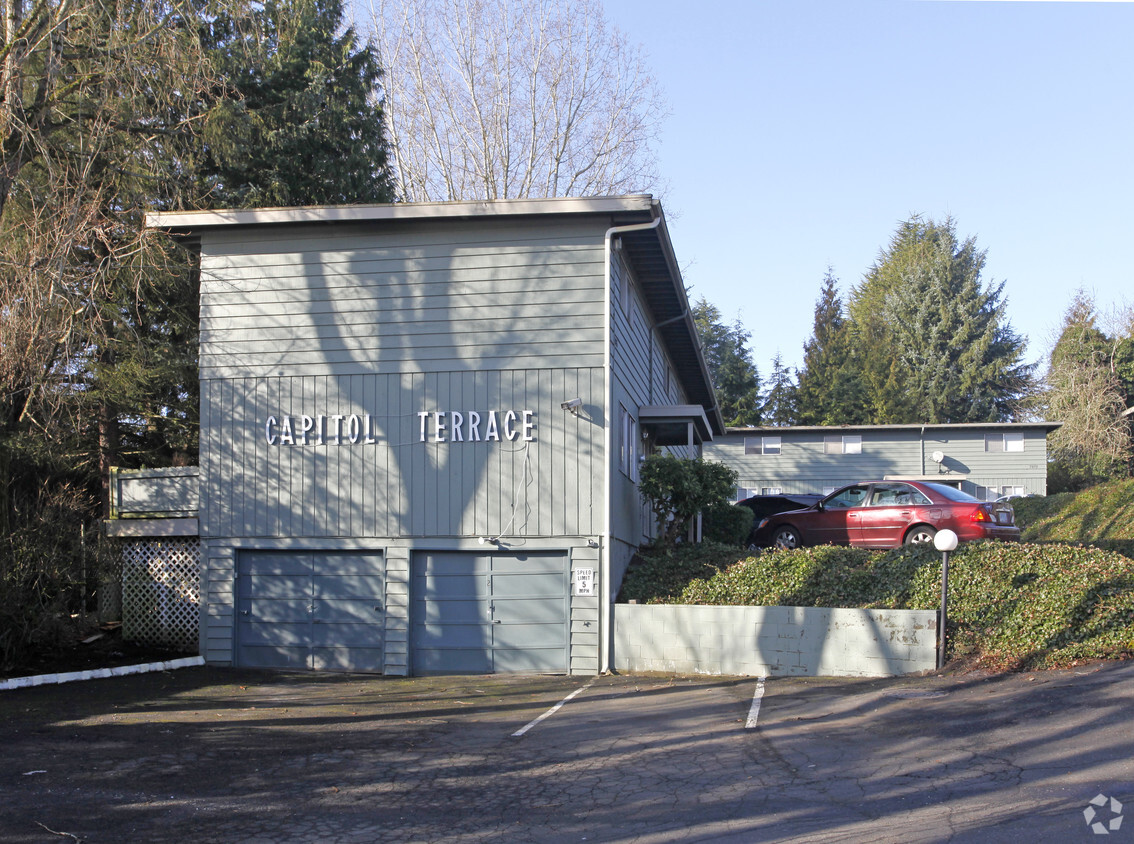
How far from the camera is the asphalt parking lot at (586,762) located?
673 cm

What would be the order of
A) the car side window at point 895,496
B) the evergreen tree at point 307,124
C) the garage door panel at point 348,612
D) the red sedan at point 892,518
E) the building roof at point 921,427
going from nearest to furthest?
the garage door panel at point 348,612 < the red sedan at point 892,518 < the car side window at point 895,496 < the evergreen tree at point 307,124 < the building roof at point 921,427

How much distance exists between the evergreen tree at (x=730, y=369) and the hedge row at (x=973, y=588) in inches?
1358

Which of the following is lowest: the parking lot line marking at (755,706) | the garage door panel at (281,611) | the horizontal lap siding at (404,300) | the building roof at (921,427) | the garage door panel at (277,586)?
the parking lot line marking at (755,706)

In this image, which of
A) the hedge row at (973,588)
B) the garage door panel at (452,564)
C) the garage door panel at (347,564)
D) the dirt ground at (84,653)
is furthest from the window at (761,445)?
the dirt ground at (84,653)

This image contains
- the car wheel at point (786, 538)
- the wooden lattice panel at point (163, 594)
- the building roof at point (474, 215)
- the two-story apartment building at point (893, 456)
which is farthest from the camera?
the two-story apartment building at point (893, 456)

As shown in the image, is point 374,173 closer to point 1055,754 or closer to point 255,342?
point 255,342

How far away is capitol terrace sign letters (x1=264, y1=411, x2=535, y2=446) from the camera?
1462 cm

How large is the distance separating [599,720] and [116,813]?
198 inches

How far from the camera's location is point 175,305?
762 inches

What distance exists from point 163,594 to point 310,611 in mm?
2740

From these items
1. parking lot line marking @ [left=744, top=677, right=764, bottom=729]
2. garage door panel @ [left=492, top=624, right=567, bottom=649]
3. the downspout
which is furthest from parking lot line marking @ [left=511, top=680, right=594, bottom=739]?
parking lot line marking @ [left=744, top=677, right=764, bottom=729]

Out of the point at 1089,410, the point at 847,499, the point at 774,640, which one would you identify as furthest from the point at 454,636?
the point at 1089,410

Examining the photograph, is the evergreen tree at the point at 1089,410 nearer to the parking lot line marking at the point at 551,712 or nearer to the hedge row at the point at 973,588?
the hedge row at the point at 973,588

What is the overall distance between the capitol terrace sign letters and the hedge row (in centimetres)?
301
